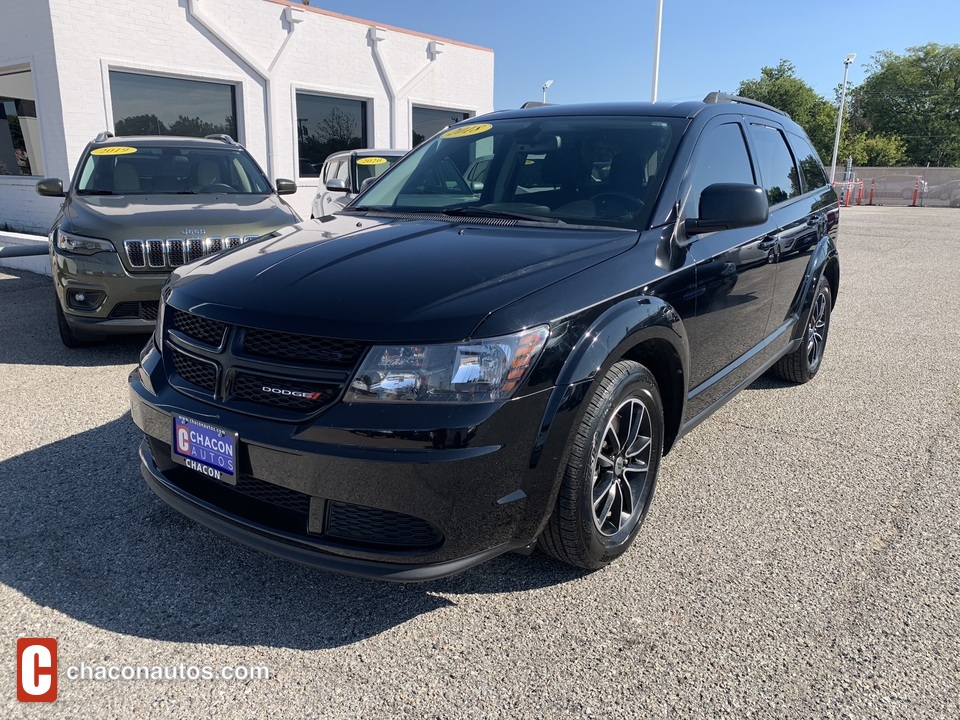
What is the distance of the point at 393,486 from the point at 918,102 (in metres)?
79.9

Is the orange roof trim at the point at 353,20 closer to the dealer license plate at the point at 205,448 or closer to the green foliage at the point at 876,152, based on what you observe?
the dealer license plate at the point at 205,448

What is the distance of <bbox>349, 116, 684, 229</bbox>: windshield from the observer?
3.20 meters

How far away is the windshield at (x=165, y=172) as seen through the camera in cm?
670

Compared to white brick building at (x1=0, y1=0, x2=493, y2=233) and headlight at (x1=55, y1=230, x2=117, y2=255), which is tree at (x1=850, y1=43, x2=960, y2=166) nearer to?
white brick building at (x1=0, y1=0, x2=493, y2=233)

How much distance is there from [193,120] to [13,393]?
384 inches

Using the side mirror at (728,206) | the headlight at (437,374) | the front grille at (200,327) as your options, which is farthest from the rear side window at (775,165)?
the front grille at (200,327)

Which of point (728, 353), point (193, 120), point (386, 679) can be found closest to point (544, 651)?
point (386, 679)

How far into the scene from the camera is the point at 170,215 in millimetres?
5809

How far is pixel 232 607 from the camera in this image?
2.59m

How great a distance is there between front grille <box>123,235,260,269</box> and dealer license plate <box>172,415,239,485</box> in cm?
312

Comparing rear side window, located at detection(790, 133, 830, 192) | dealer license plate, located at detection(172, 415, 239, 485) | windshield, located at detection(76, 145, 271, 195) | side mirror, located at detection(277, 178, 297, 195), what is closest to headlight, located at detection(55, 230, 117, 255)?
windshield, located at detection(76, 145, 271, 195)

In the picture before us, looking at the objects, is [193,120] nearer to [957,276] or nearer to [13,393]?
[13,393]

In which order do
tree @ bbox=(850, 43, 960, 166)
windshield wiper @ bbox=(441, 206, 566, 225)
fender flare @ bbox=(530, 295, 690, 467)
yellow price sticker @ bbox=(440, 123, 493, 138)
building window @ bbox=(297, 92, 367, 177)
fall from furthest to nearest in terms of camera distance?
tree @ bbox=(850, 43, 960, 166) < building window @ bbox=(297, 92, 367, 177) < yellow price sticker @ bbox=(440, 123, 493, 138) < windshield wiper @ bbox=(441, 206, 566, 225) < fender flare @ bbox=(530, 295, 690, 467)

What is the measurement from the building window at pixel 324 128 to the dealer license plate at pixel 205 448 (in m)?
13.4
